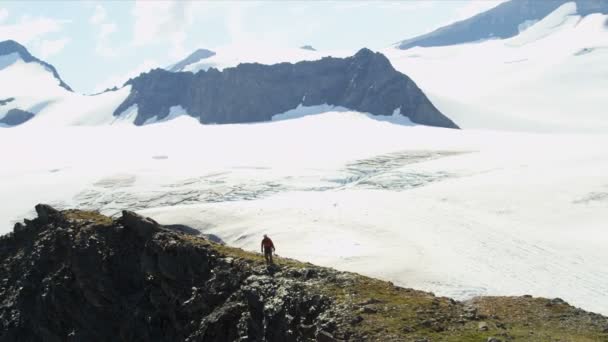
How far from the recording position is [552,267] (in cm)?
6266

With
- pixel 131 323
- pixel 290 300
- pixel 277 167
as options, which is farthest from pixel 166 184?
pixel 290 300

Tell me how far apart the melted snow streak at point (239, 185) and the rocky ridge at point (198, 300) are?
67328 mm

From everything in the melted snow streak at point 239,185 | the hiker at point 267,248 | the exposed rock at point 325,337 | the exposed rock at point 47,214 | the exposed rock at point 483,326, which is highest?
the exposed rock at point 47,214

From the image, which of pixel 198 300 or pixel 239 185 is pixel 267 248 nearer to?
pixel 198 300

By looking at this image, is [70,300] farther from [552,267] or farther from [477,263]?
[552,267]

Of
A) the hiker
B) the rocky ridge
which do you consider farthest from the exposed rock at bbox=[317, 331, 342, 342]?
the hiker

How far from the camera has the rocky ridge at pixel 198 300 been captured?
96.1 feet

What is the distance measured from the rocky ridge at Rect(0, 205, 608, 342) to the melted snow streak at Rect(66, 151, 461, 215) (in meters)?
67.3

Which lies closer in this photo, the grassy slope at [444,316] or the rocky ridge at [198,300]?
the grassy slope at [444,316]

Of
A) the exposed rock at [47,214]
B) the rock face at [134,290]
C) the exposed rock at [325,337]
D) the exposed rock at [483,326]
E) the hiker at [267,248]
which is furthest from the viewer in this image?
the exposed rock at [47,214]

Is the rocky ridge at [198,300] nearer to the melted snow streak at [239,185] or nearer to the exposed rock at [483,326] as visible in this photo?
Answer: the exposed rock at [483,326]

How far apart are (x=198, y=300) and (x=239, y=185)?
8764 cm

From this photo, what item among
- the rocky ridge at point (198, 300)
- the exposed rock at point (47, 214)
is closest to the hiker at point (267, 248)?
the rocky ridge at point (198, 300)

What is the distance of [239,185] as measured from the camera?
12488cm
